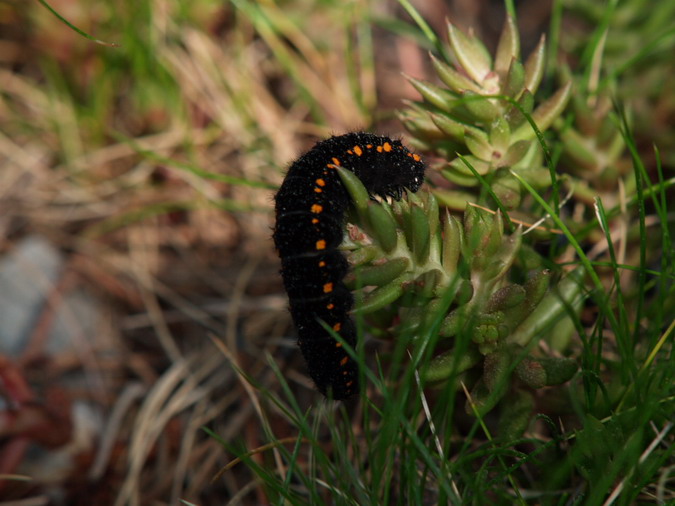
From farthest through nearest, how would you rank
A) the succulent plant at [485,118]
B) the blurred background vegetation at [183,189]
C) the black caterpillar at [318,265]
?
the blurred background vegetation at [183,189] → the succulent plant at [485,118] → the black caterpillar at [318,265]

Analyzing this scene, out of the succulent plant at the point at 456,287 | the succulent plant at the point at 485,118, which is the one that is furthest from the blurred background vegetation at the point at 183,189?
the succulent plant at the point at 485,118

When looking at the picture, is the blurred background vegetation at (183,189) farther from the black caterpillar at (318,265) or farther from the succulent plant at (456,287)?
the black caterpillar at (318,265)

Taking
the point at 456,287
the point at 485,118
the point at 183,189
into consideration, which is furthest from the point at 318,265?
the point at 183,189

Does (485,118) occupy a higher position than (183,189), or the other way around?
(183,189)

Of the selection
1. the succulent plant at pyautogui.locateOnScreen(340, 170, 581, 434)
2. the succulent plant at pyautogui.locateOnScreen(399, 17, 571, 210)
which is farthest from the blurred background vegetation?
the succulent plant at pyautogui.locateOnScreen(399, 17, 571, 210)

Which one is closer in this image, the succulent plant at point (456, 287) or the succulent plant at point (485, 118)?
the succulent plant at point (456, 287)

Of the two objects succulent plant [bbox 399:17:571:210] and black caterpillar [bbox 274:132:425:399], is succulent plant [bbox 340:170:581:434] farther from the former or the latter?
succulent plant [bbox 399:17:571:210]

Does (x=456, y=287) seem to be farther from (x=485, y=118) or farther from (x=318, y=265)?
(x=485, y=118)
